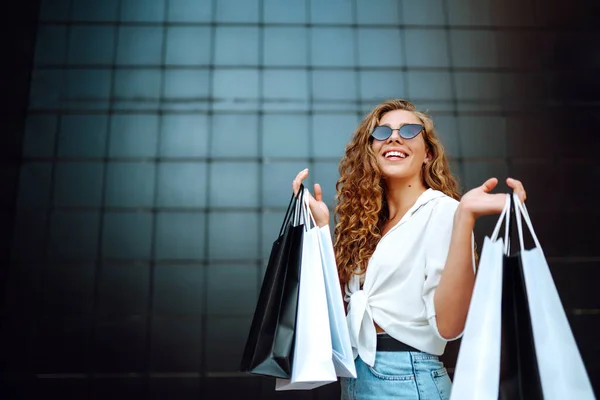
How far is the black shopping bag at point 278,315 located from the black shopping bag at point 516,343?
51 cm

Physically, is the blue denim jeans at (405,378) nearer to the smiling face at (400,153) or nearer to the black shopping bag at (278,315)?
the black shopping bag at (278,315)

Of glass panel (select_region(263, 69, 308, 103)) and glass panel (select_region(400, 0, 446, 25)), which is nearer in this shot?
glass panel (select_region(263, 69, 308, 103))

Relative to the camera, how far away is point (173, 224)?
4621 millimetres

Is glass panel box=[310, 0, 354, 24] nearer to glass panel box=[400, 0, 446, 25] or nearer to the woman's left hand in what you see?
glass panel box=[400, 0, 446, 25]

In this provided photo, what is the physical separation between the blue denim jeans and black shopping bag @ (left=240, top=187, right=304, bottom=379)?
0.76ft

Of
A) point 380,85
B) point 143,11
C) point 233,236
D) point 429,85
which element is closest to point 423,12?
point 429,85

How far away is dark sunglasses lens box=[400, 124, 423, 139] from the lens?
4.92 feet

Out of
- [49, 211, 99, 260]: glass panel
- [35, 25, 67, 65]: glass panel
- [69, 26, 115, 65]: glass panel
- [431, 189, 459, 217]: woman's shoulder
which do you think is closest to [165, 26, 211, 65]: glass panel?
[69, 26, 115, 65]: glass panel

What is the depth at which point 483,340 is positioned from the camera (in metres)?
1.01

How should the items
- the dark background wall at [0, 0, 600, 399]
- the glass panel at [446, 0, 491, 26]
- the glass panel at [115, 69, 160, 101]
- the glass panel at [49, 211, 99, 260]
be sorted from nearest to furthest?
the dark background wall at [0, 0, 600, 399], the glass panel at [49, 211, 99, 260], the glass panel at [115, 69, 160, 101], the glass panel at [446, 0, 491, 26]

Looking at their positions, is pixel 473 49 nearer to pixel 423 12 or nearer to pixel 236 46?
pixel 423 12

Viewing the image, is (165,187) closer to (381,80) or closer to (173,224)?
(173,224)

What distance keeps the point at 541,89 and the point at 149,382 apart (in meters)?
4.64

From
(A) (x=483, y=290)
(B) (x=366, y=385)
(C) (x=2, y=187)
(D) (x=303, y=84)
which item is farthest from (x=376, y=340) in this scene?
(C) (x=2, y=187)
